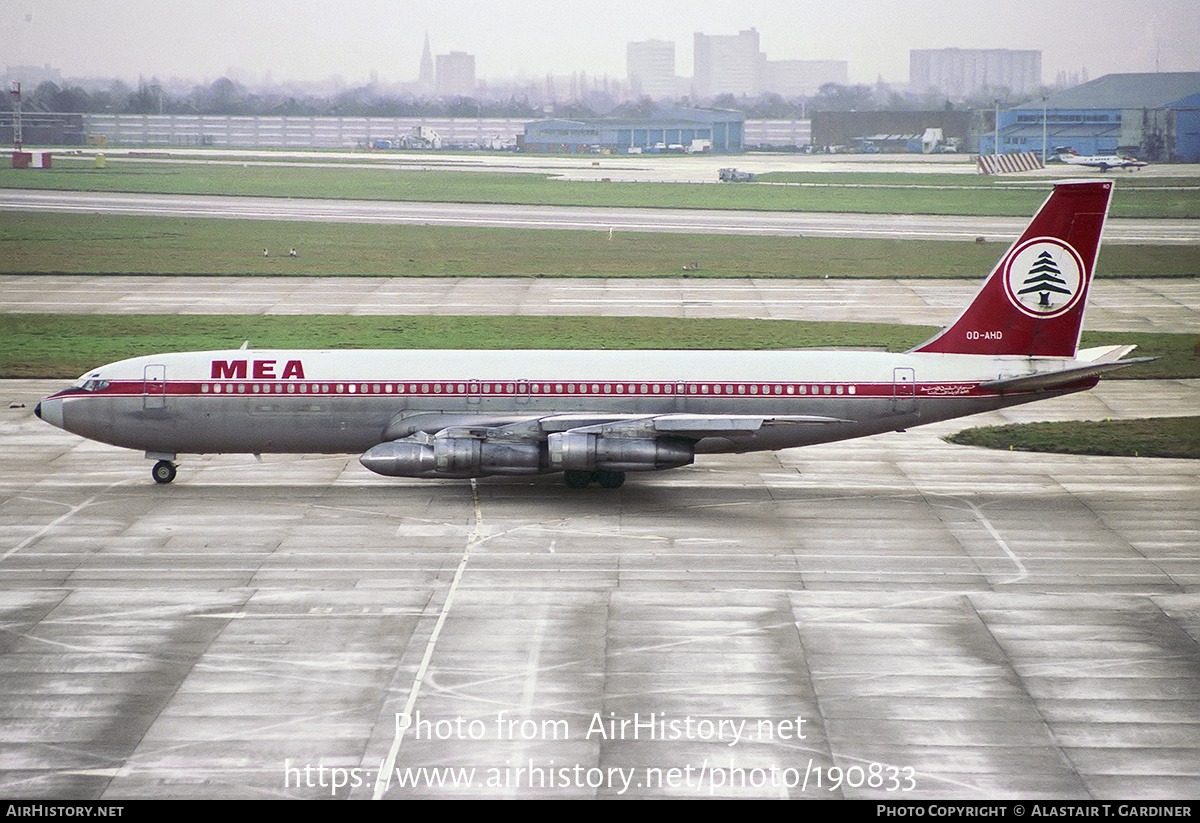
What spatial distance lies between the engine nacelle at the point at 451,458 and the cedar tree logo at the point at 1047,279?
658 inches

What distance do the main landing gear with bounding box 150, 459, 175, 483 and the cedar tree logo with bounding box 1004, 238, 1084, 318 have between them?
28421mm

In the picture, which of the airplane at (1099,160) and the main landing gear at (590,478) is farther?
the airplane at (1099,160)

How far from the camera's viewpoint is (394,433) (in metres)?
40.6

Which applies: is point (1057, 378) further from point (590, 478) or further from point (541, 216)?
point (541, 216)

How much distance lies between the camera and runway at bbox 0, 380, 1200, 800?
858 inches

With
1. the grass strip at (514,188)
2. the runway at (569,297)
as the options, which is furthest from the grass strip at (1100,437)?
the grass strip at (514,188)

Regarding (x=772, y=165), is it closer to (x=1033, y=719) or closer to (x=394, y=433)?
(x=394, y=433)

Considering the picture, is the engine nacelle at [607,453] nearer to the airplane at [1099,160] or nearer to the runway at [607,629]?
the runway at [607,629]

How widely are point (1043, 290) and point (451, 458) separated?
785 inches

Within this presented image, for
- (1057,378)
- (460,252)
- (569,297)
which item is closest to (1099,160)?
(460,252)

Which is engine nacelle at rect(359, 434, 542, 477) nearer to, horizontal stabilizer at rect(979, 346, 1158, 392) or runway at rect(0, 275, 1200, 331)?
horizontal stabilizer at rect(979, 346, 1158, 392)

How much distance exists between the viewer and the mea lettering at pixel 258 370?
135 ft

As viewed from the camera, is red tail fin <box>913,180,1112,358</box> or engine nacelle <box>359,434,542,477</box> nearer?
engine nacelle <box>359,434,542,477</box>

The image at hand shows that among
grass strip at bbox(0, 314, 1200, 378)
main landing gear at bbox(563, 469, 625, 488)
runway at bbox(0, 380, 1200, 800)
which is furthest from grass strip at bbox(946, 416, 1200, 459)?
main landing gear at bbox(563, 469, 625, 488)
